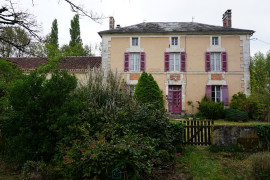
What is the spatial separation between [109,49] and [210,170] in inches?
431

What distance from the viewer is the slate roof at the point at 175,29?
1234 centimetres

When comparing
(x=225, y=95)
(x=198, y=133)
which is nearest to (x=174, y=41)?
(x=225, y=95)

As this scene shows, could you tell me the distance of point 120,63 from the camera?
13.0 meters

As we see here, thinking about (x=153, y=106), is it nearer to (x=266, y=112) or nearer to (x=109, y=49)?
(x=266, y=112)

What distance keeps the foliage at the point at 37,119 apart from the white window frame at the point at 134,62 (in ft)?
30.7

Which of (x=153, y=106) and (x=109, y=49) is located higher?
(x=109, y=49)

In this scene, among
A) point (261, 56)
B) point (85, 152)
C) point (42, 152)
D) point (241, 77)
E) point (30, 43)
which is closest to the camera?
point (85, 152)

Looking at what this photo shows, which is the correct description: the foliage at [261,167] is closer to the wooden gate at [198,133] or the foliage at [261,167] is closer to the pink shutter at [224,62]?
the wooden gate at [198,133]

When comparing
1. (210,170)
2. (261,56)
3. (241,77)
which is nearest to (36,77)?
(210,170)

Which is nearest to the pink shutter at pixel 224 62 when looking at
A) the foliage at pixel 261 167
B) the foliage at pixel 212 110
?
the foliage at pixel 212 110

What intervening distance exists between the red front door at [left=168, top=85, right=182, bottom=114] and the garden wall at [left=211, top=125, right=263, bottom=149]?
7.55m

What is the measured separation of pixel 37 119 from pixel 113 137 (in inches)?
61.7

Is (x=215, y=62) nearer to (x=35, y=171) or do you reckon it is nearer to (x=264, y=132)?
(x=264, y=132)

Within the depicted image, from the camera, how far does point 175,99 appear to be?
12.7 m
